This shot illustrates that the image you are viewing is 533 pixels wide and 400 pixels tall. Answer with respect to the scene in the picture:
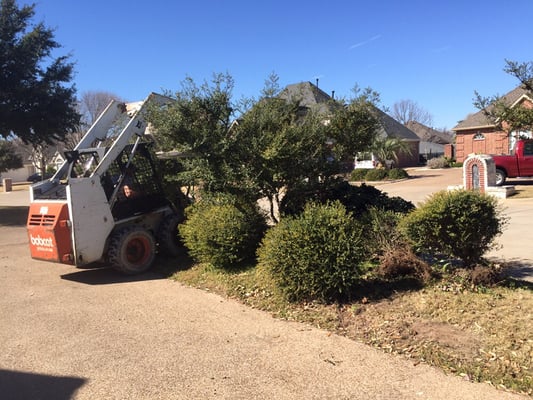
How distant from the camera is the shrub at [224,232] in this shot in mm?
7230

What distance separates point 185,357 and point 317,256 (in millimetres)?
1868

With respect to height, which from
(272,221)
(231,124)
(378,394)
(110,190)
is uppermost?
(231,124)

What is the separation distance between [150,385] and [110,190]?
4746 millimetres

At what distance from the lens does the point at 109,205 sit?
7777mm

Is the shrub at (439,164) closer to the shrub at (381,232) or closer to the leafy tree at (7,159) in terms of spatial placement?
the shrub at (381,232)

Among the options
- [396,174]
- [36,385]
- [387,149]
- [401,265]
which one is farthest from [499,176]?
[36,385]

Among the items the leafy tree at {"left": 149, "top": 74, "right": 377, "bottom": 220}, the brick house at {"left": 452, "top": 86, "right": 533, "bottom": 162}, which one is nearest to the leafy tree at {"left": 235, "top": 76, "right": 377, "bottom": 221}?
the leafy tree at {"left": 149, "top": 74, "right": 377, "bottom": 220}

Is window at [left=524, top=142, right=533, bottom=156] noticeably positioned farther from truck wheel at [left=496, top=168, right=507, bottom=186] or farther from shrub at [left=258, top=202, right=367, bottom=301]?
shrub at [left=258, top=202, right=367, bottom=301]

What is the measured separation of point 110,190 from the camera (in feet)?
26.3

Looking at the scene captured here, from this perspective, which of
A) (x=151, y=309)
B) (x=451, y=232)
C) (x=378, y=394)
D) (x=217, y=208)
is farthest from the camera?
(x=217, y=208)

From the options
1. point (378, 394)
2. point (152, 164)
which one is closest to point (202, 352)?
point (378, 394)

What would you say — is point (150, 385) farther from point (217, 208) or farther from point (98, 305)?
point (217, 208)

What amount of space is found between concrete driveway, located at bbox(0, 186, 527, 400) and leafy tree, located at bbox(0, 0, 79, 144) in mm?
14101

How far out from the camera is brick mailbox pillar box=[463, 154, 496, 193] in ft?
56.7
